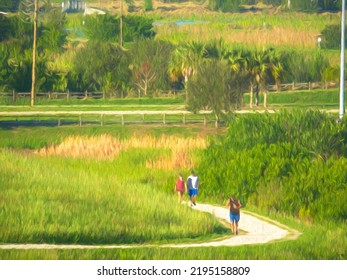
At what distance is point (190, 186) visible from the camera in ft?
98.2

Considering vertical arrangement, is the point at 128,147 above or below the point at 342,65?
below

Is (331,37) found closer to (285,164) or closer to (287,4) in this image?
(287,4)

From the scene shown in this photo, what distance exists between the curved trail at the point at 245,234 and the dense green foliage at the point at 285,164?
28.4 inches

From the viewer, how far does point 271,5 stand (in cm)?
3259

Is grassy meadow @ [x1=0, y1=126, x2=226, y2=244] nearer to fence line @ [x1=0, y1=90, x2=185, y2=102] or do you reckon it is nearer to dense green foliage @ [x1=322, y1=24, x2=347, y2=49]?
fence line @ [x1=0, y1=90, x2=185, y2=102]

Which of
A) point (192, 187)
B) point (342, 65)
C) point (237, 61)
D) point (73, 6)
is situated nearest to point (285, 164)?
point (192, 187)

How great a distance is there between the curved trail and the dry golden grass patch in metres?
1.32

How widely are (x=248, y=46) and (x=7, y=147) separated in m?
5.36

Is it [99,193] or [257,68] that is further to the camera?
[257,68]

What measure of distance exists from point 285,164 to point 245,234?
9.29ft

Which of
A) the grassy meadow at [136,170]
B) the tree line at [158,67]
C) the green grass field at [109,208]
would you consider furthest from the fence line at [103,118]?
the tree line at [158,67]

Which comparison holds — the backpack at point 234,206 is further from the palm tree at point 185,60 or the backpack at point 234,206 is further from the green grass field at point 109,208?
the palm tree at point 185,60

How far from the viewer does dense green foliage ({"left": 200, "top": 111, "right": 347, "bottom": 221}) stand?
30.0 meters

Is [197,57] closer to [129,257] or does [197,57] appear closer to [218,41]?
[218,41]
